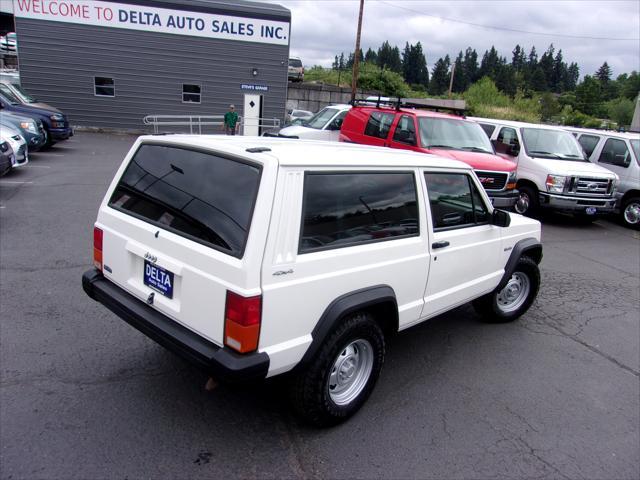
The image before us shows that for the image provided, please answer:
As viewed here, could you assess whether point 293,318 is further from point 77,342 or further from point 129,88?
point 129,88

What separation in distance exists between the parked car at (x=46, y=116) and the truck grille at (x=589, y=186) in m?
14.5

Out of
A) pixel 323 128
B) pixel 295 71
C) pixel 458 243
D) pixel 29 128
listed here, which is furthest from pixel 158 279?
pixel 295 71

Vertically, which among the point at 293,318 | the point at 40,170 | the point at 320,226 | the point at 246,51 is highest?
the point at 246,51

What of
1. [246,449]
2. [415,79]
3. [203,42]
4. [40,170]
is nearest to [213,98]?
[203,42]

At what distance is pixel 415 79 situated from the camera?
4569 inches

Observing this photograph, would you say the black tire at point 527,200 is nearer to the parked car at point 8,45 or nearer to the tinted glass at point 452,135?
the tinted glass at point 452,135

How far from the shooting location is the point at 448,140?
374 inches

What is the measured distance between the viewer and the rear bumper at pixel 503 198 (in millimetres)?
9234

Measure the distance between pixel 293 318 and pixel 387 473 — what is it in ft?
3.64

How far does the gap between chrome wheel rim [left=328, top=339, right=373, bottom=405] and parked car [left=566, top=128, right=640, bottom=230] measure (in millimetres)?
10442

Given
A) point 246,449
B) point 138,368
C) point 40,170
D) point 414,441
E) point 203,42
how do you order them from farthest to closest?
point 203,42 → point 40,170 → point 138,368 → point 414,441 → point 246,449

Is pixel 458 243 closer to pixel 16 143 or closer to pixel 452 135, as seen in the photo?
pixel 452 135

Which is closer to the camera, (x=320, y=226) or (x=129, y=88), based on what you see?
(x=320, y=226)

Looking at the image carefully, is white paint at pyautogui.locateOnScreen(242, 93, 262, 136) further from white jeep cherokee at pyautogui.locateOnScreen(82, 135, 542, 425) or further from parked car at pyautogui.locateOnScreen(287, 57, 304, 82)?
white jeep cherokee at pyautogui.locateOnScreen(82, 135, 542, 425)
